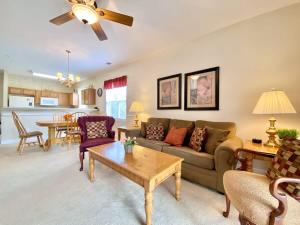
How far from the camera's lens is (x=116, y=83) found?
16.7 ft

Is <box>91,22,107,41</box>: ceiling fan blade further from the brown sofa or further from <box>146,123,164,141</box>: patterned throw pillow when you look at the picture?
the brown sofa

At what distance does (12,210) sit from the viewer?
1557 millimetres

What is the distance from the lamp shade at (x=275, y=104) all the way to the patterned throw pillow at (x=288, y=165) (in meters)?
0.55

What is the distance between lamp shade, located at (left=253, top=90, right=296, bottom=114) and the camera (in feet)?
5.69

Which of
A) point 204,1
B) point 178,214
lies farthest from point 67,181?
point 204,1

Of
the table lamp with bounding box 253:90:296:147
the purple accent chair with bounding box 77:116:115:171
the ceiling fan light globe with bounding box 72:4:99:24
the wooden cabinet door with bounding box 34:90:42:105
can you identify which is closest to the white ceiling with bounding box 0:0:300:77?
the ceiling fan light globe with bounding box 72:4:99:24

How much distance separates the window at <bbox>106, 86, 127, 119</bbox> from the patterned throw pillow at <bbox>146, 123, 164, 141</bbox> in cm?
207

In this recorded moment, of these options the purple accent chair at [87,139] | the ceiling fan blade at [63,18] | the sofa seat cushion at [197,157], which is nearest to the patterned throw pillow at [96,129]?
the purple accent chair at [87,139]

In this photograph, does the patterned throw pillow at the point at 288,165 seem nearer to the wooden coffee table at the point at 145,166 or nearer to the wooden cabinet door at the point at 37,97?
the wooden coffee table at the point at 145,166

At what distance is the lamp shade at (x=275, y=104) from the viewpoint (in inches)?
68.3

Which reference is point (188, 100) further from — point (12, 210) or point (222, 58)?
point (12, 210)

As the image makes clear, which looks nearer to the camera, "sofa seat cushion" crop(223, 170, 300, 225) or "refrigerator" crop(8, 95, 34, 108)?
"sofa seat cushion" crop(223, 170, 300, 225)

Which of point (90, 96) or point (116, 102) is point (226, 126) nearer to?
point (116, 102)

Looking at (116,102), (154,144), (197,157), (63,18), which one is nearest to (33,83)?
(116,102)
